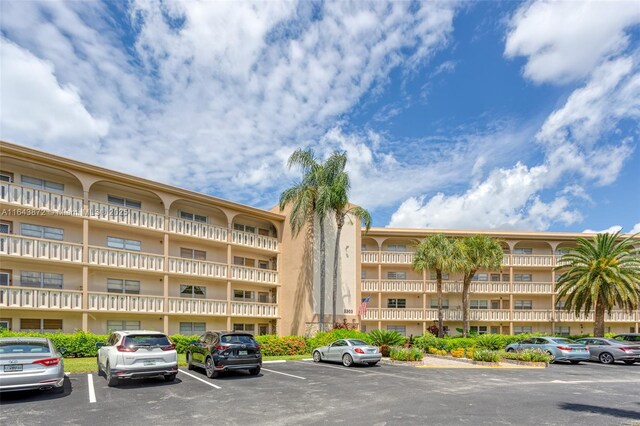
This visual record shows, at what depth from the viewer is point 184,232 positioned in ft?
97.4

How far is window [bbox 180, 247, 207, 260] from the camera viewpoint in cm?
3120

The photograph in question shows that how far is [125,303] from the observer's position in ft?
85.5

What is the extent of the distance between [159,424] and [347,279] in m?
26.3

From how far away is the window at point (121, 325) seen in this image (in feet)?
87.9

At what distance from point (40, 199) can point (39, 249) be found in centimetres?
259

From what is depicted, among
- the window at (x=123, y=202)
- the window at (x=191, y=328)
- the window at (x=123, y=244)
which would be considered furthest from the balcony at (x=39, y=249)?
the window at (x=191, y=328)

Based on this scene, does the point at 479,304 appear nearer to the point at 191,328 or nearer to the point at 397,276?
the point at 397,276

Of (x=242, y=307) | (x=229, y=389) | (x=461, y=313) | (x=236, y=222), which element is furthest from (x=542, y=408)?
(x=461, y=313)

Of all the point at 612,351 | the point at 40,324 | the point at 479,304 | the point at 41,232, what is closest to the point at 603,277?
the point at 612,351

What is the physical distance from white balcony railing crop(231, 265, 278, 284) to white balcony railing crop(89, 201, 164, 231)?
251 inches

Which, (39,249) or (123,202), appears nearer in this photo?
(39,249)

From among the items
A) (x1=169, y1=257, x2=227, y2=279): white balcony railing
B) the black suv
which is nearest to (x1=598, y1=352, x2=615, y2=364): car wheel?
the black suv

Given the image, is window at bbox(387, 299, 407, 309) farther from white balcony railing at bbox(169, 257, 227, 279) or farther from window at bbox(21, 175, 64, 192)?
window at bbox(21, 175, 64, 192)

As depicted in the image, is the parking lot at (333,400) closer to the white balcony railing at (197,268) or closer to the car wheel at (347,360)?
the car wheel at (347,360)
